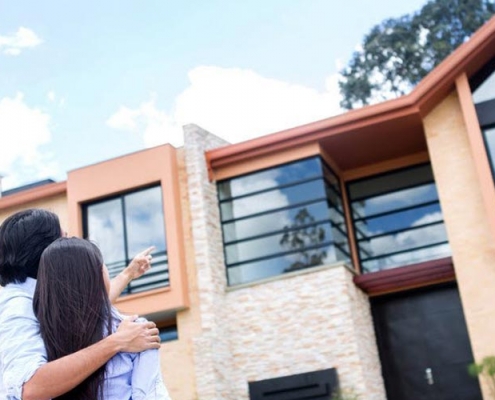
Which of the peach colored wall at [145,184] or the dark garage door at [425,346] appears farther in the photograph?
the peach colored wall at [145,184]

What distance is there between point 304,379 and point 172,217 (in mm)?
3617

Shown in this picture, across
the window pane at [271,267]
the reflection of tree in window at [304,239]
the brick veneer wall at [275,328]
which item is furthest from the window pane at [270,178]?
the window pane at [271,267]

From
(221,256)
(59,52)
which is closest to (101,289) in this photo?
(221,256)

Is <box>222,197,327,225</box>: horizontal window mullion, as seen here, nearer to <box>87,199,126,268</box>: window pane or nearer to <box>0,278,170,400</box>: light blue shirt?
<box>87,199,126,268</box>: window pane

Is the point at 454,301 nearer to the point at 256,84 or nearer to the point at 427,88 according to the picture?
the point at 427,88

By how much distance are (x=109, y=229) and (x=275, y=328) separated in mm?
3720

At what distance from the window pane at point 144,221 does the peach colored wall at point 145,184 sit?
213 mm

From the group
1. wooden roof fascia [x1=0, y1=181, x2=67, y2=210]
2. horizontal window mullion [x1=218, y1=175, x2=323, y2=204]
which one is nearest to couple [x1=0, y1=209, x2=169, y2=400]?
horizontal window mullion [x1=218, y1=175, x2=323, y2=204]

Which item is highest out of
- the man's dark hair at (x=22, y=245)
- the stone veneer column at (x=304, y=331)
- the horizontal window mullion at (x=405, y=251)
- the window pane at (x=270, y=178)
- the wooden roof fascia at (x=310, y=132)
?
the wooden roof fascia at (x=310, y=132)

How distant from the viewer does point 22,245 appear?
2.23 m

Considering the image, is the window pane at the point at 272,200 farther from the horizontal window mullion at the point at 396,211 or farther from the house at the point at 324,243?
the horizontal window mullion at the point at 396,211

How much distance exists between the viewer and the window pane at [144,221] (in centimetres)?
1478

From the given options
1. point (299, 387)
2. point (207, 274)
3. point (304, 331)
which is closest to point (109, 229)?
point (207, 274)

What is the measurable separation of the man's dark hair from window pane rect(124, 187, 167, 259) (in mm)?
12437
